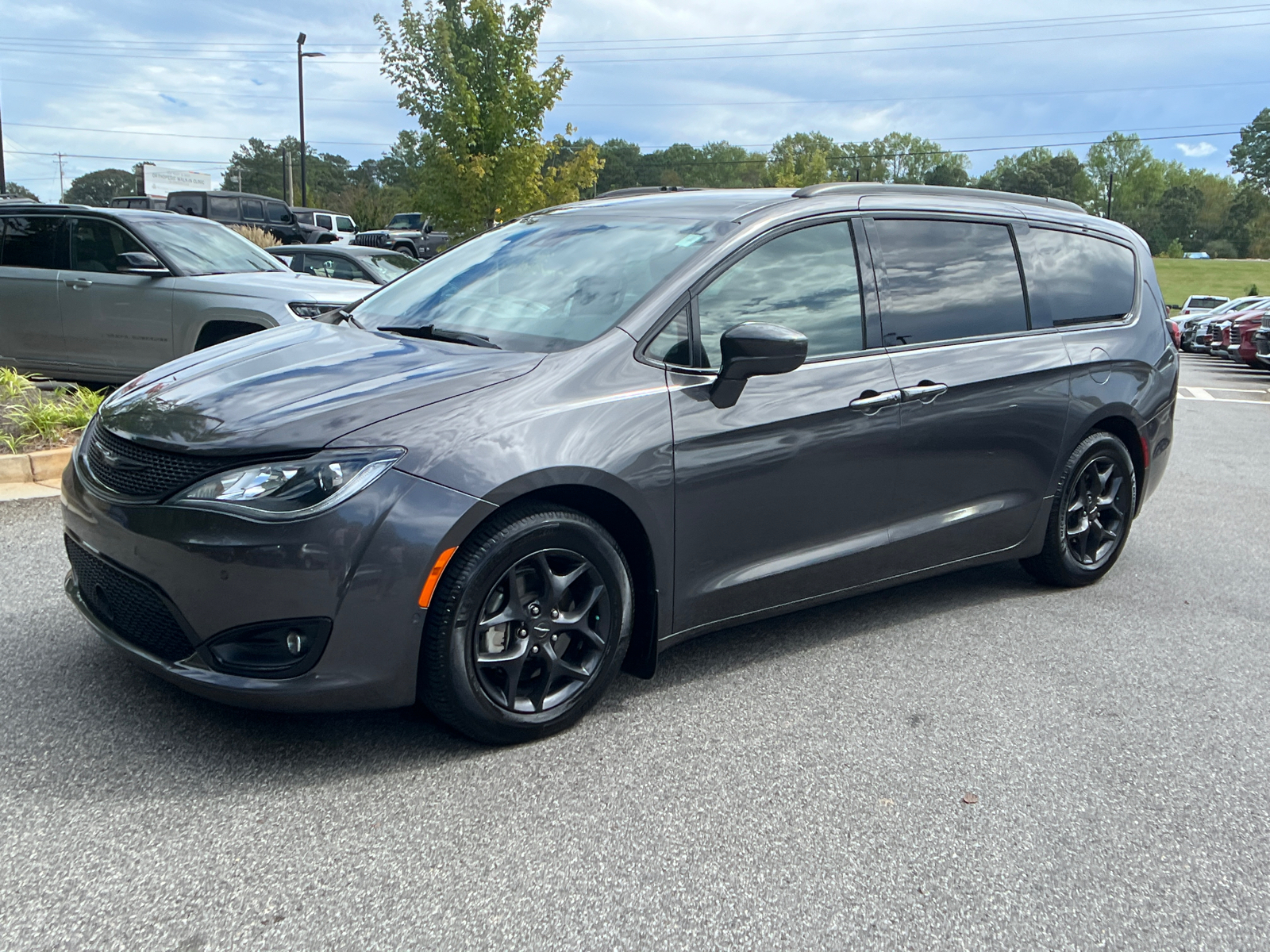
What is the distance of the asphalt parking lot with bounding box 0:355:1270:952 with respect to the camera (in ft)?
8.32

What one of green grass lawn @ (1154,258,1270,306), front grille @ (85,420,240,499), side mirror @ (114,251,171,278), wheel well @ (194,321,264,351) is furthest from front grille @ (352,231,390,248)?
green grass lawn @ (1154,258,1270,306)

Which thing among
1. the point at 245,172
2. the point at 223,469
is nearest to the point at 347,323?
the point at 223,469

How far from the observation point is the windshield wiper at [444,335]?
3783 millimetres

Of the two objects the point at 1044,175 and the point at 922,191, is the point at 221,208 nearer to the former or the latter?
the point at 922,191

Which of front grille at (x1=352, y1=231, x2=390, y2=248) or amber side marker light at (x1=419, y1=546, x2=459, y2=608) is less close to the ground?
front grille at (x1=352, y1=231, x2=390, y2=248)

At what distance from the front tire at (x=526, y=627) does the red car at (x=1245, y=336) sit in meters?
19.2

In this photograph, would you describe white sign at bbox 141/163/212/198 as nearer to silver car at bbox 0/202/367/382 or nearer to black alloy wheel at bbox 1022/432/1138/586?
silver car at bbox 0/202/367/382

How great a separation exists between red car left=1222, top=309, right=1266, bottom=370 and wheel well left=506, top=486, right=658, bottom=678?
18953 millimetres

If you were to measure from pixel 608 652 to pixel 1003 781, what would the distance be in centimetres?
125

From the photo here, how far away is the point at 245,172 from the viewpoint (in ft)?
404

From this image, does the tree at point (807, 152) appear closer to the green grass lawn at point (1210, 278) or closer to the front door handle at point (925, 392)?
the green grass lawn at point (1210, 278)

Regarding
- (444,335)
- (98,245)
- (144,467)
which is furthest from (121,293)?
(144,467)

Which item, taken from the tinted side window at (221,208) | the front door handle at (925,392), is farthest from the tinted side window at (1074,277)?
the tinted side window at (221,208)

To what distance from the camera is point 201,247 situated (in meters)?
9.27
